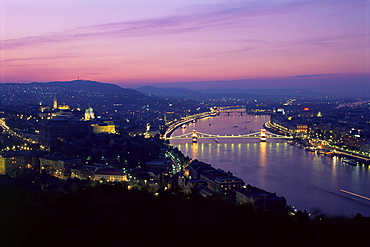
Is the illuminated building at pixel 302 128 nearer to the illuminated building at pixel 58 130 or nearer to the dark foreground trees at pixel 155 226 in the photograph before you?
the illuminated building at pixel 58 130

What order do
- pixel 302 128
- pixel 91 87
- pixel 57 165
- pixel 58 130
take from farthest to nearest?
pixel 91 87 < pixel 302 128 < pixel 58 130 < pixel 57 165

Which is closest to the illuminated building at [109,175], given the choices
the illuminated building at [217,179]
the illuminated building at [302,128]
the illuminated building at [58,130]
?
the illuminated building at [217,179]

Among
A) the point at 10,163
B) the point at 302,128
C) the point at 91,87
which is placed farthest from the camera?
the point at 91,87

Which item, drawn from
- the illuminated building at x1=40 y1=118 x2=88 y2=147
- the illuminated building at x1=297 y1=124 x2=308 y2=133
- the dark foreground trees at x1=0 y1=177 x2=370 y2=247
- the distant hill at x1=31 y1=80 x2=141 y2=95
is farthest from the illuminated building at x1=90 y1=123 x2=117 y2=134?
the distant hill at x1=31 y1=80 x2=141 y2=95

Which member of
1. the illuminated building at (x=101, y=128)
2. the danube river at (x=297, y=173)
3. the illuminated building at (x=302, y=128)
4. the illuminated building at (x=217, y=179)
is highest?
the illuminated building at (x=101, y=128)

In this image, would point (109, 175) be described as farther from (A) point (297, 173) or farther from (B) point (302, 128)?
(B) point (302, 128)

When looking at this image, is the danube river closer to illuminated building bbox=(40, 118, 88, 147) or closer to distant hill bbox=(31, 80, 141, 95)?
illuminated building bbox=(40, 118, 88, 147)

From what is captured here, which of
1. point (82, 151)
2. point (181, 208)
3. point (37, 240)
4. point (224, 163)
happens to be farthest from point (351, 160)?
point (37, 240)

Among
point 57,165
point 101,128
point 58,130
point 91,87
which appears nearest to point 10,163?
point 57,165
